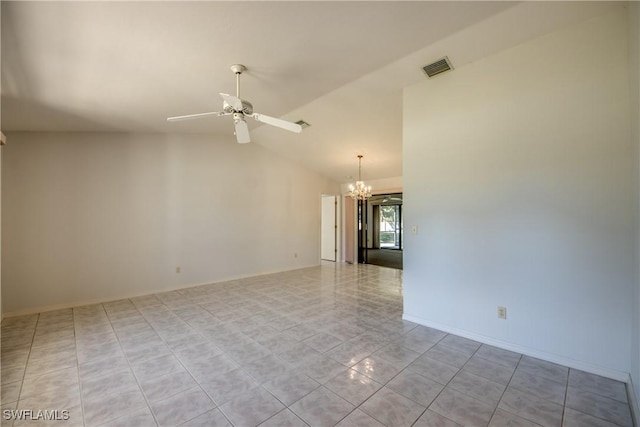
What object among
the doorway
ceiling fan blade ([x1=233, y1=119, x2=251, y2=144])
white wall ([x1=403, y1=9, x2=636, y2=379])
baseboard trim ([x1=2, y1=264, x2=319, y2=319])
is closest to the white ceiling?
white wall ([x1=403, y1=9, x2=636, y2=379])

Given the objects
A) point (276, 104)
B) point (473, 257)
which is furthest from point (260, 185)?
point (473, 257)

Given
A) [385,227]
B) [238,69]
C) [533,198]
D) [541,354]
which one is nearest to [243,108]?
[238,69]

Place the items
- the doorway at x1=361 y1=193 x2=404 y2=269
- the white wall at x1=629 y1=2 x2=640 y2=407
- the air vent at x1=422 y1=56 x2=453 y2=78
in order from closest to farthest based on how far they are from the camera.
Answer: the white wall at x1=629 y1=2 x2=640 y2=407 < the air vent at x1=422 y1=56 x2=453 y2=78 < the doorway at x1=361 y1=193 x2=404 y2=269

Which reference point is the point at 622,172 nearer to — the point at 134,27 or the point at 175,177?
the point at 134,27

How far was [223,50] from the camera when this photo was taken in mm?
2402

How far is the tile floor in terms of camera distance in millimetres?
1838

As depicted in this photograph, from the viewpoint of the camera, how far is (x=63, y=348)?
2.81 metres

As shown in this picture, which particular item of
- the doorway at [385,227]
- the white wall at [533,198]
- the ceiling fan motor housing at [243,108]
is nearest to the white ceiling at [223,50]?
the white wall at [533,198]

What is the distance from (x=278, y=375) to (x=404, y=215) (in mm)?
2359

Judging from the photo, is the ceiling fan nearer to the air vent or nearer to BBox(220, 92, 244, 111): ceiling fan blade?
BBox(220, 92, 244, 111): ceiling fan blade

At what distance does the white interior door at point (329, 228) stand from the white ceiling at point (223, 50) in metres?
4.67

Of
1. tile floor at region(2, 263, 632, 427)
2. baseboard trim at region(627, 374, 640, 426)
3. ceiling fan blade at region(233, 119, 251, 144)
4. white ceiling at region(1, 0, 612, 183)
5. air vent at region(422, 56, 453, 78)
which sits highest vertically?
air vent at region(422, 56, 453, 78)

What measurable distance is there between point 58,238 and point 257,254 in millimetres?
3374

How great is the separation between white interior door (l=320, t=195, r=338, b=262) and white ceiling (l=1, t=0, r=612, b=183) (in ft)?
15.3
